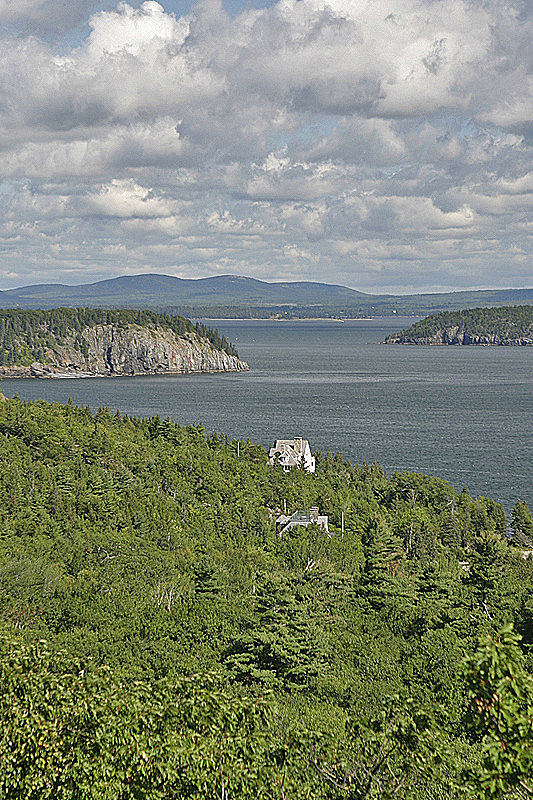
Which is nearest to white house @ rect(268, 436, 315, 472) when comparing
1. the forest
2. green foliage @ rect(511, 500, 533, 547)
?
the forest

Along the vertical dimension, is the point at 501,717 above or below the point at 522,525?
above

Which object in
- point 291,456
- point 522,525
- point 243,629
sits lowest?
point 522,525

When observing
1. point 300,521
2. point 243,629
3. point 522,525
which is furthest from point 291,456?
point 243,629

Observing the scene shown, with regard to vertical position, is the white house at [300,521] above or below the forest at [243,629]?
below

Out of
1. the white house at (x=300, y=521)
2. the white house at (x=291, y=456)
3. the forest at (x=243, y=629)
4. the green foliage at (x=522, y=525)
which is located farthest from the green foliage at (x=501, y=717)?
the white house at (x=291, y=456)

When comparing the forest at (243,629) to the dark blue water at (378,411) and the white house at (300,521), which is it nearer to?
the white house at (300,521)

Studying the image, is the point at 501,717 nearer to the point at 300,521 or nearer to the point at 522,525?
the point at 300,521

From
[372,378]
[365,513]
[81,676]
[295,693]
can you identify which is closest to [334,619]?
[295,693]
